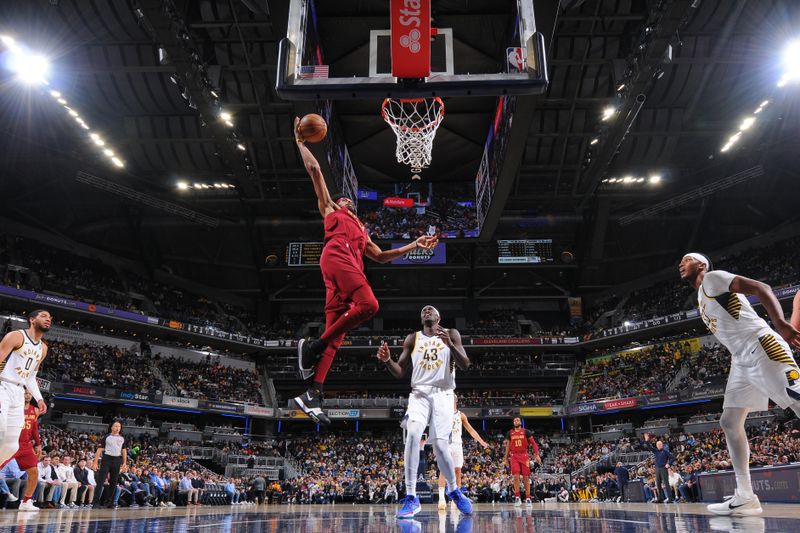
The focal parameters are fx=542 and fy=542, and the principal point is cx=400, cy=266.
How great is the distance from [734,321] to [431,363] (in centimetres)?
282

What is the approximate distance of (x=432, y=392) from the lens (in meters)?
5.73

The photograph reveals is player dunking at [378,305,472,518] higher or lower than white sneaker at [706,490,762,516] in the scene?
higher

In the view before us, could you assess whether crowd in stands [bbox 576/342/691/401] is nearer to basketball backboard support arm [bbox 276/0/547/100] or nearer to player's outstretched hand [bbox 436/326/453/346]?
basketball backboard support arm [bbox 276/0/547/100]

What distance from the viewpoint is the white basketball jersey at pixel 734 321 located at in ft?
14.6

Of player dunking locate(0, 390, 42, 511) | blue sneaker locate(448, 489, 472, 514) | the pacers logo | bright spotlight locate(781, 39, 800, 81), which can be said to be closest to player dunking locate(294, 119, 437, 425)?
blue sneaker locate(448, 489, 472, 514)

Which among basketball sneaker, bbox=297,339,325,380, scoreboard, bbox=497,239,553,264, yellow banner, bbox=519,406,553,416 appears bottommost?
basketball sneaker, bbox=297,339,325,380

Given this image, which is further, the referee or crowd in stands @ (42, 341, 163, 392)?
crowd in stands @ (42, 341, 163, 392)

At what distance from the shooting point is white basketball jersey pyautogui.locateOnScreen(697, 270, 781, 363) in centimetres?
445

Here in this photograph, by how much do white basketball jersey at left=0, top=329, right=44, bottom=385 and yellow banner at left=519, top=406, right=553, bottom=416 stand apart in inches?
1149

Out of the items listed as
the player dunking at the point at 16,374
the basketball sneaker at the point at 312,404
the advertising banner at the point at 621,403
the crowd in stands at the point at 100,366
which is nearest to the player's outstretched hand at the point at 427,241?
the basketball sneaker at the point at 312,404

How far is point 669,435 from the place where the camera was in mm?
27609

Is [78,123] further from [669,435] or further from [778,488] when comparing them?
[669,435]

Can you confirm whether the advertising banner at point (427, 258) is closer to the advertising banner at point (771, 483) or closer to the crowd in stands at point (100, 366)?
the crowd in stands at point (100, 366)

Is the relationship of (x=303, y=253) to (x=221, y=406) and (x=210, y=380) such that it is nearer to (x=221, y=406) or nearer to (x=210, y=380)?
(x=210, y=380)
